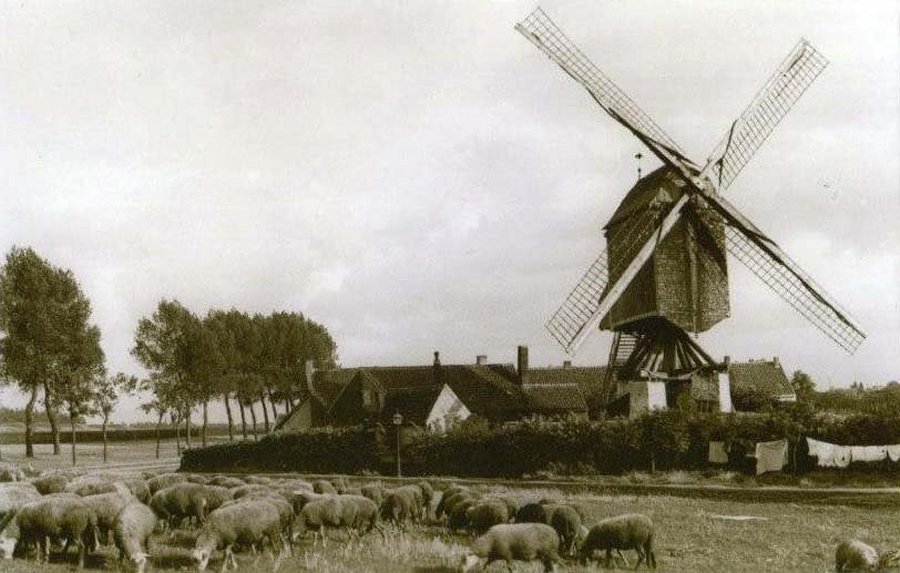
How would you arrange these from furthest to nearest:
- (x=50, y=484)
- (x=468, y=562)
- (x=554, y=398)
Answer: (x=554, y=398), (x=50, y=484), (x=468, y=562)

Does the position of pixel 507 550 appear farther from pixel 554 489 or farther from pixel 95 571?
pixel 554 489

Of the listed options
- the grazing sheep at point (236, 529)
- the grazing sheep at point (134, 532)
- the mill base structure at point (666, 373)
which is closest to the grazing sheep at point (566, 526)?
the grazing sheep at point (236, 529)

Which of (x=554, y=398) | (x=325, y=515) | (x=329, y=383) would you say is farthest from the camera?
(x=329, y=383)

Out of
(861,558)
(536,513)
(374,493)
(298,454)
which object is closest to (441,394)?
(298,454)

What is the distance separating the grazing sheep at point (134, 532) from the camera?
14.2 m

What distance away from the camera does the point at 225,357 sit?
239ft

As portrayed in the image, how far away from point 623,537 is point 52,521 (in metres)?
9.97

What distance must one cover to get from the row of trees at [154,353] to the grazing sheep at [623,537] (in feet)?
148

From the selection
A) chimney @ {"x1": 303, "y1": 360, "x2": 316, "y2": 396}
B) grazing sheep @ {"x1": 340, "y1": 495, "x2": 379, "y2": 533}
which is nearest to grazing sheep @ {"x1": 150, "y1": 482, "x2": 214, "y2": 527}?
grazing sheep @ {"x1": 340, "y1": 495, "x2": 379, "y2": 533}

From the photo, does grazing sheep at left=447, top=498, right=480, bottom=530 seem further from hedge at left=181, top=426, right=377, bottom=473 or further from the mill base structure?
hedge at left=181, top=426, right=377, bottom=473

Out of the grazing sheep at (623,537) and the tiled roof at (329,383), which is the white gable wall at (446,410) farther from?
the grazing sheep at (623,537)

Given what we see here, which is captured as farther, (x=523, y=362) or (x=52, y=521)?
(x=523, y=362)

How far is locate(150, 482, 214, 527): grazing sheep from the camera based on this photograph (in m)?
18.8

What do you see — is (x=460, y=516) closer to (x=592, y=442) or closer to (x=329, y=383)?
(x=592, y=442)
